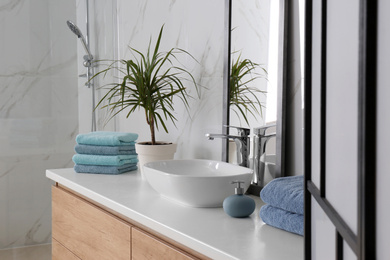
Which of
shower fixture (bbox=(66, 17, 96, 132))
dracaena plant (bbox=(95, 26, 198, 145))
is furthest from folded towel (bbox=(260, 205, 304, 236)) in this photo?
shower fixture (bbox=(66, 17, 96, 132))

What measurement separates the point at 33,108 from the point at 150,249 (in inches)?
66.0

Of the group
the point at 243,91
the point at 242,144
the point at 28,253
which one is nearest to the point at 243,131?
the point at 242,144

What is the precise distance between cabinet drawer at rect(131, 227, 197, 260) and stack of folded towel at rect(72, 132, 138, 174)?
2.22ft

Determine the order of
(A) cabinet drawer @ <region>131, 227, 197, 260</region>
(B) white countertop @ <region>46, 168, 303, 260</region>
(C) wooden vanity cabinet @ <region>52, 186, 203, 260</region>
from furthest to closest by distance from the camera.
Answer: (C) wooden vanity cabinet @ <region>52, 186, 203, 260</region>
(A) cabinet drawer @ <region>131, 227, 197, 260</region>
(B) white countertop @ <region>46, 168, 303, 260</region>

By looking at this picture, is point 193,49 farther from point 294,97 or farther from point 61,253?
point 61,253

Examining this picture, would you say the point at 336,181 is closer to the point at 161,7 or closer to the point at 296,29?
the point at 296,29

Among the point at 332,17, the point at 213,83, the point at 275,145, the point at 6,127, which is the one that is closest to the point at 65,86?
the point at 6,127

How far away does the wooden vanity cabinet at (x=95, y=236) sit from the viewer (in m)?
1.33

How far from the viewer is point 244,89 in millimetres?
1759

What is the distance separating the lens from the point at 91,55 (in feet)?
9.32

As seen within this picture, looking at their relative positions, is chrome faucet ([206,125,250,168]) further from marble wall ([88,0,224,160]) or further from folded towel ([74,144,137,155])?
folded towel ([74,144,137,155])

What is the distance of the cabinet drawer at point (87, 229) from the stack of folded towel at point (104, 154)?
0.52ft

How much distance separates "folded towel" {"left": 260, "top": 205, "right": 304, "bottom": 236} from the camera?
114 cm

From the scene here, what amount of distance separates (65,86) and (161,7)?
80cm
